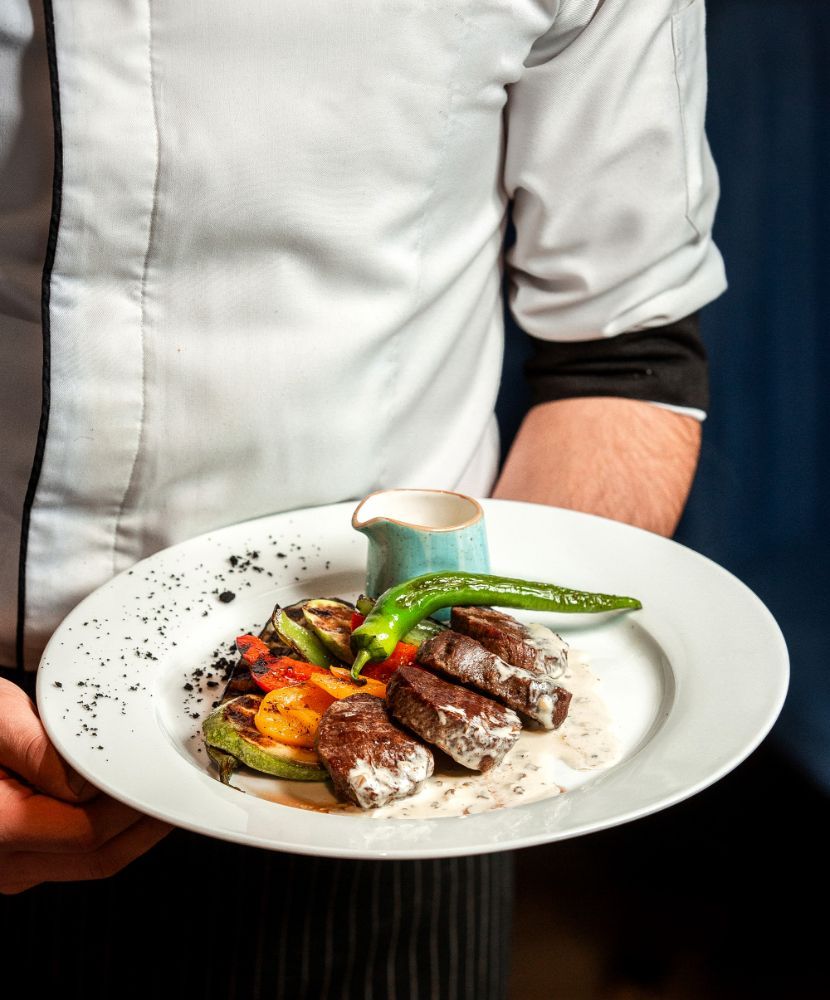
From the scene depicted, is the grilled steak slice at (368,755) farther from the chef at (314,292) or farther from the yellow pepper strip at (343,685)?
the chef at (314,292)

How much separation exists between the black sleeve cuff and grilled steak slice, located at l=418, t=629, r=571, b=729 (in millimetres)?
450

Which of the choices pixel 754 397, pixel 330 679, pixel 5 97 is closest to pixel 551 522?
pixel 330 679

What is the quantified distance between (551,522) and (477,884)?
1.30ft

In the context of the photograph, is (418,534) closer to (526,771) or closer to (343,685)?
(343,685)

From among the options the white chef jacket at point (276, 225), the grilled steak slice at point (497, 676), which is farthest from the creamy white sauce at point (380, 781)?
the white chef jacket at point (276, 225)

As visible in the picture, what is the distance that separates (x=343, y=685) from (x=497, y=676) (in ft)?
0.44

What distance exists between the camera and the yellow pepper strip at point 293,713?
82 centimetres

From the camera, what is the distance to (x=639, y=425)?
4.08 ft

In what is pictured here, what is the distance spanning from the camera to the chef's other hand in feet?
2.58

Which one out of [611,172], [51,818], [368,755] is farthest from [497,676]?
[611,172]

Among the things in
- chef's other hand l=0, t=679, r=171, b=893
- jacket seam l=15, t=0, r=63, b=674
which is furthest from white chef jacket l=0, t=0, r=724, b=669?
chef's other hand l=0, t=679, r=171, b=893

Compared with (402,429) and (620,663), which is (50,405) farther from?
(620,663)

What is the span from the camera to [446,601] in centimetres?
97

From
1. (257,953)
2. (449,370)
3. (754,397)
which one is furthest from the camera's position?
(754,397)
